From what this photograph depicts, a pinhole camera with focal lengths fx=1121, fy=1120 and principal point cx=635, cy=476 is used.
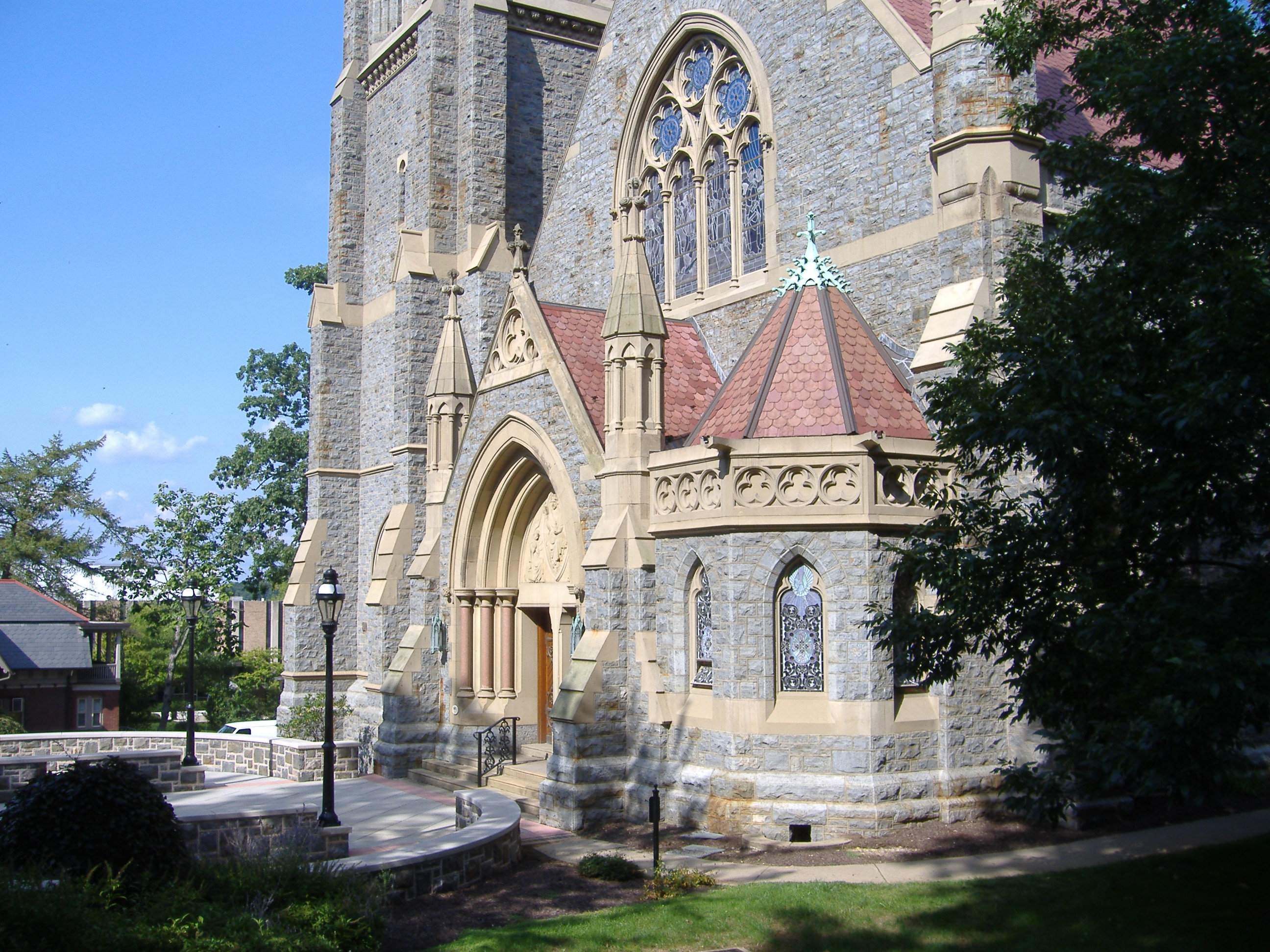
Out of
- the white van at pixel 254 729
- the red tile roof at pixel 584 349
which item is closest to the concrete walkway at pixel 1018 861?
the red tile roof at pixel 584 349

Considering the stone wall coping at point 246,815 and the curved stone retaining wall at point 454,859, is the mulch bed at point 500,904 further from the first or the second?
the stone wall coping at point 246,815

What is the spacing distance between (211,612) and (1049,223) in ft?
111

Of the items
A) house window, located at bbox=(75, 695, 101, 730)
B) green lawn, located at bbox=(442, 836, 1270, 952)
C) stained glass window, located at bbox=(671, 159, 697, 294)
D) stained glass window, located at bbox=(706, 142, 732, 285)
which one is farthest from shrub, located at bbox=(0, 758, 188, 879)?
house window, located at bbox=(75, 695, 101, 730)

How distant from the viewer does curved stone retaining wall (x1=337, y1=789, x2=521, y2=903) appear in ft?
34.1

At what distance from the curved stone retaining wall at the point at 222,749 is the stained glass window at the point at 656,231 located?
10.0m

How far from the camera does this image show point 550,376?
16500 millimetres

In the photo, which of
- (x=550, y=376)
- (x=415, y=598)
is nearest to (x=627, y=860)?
(x=550, y=376)

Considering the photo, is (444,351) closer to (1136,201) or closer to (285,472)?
(1136,201)

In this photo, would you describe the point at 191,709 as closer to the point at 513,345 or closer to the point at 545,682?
the point at 545,682

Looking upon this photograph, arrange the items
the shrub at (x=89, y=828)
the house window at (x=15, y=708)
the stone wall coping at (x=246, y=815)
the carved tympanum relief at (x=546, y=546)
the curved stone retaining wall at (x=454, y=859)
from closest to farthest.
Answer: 1. the shrub at (x=89, y=828)
2. the curved stone retaining wall at (x=454, y=859)
3. the stone wall coping at (x=246, y=815)
4. the carved tympanum relief at (x=546, y=546)
5. the house window at (x=15, y=708)

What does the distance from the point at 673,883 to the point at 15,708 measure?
28.6 meters

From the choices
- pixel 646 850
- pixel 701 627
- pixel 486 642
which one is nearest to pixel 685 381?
pixel 701 627

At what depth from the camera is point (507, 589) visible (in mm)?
18844

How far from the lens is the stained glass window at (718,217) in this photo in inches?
755
